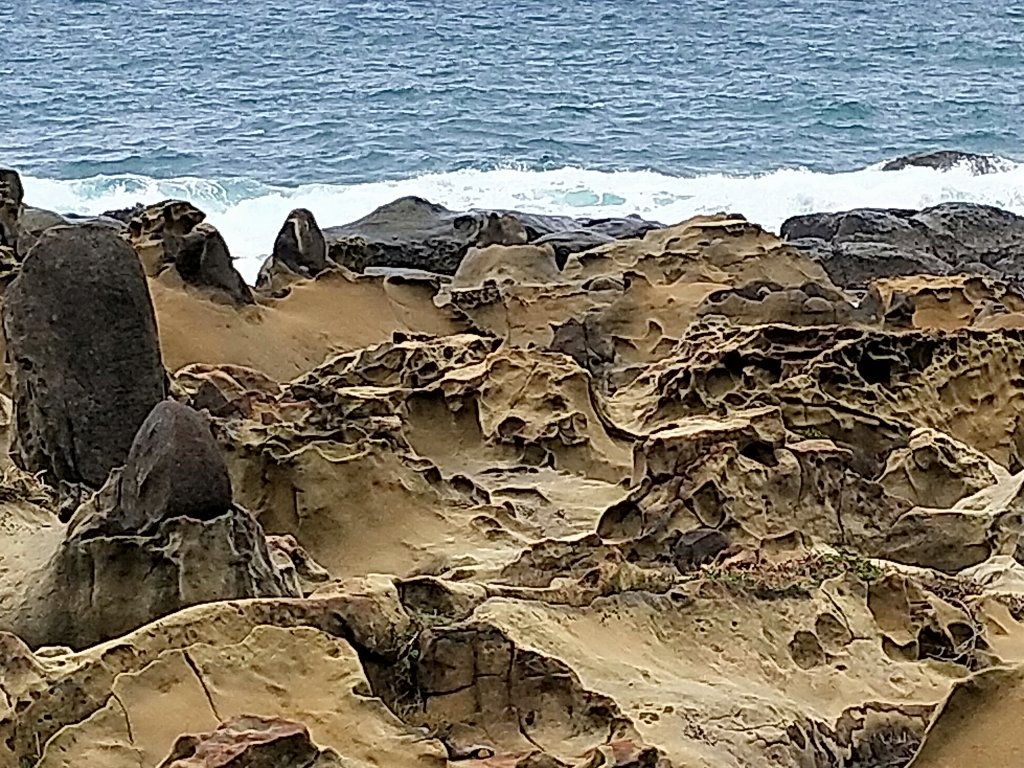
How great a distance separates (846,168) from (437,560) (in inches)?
1121

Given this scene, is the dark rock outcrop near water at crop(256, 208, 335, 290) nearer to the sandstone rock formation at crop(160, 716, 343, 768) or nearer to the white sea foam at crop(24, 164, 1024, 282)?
the sandstone rock formation at crop(160, 716, 343, 768)

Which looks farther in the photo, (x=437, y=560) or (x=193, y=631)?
(x=437, y=560)

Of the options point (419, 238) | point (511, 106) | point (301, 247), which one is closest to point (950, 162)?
point (511, 106)

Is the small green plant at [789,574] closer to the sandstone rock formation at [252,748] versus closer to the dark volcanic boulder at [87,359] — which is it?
the sandstone rock formation at [252,748]

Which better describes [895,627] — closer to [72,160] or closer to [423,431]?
[423,431]

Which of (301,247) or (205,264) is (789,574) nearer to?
(205,264)

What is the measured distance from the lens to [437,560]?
22.8ft

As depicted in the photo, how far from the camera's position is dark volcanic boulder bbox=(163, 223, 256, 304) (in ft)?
40.9

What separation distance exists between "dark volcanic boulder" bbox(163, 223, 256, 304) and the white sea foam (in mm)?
15096

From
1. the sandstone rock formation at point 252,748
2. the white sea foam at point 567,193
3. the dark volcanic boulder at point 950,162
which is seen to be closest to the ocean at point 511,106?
the white sea foam at point 567,193

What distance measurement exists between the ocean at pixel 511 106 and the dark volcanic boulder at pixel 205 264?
518 inches

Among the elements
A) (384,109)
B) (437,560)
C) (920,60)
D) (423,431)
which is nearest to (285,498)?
(437,560)

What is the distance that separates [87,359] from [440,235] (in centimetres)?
1148

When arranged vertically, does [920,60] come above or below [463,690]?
below
